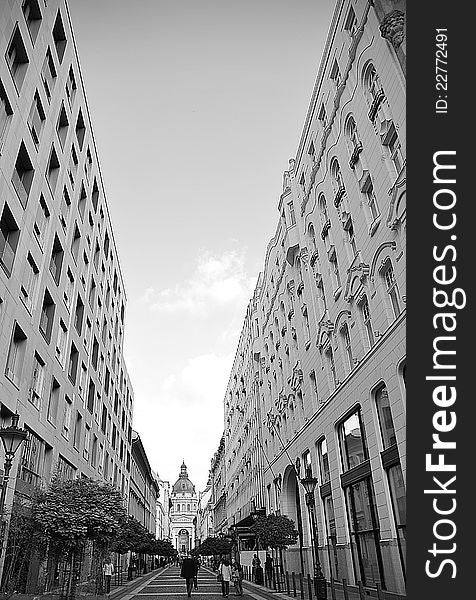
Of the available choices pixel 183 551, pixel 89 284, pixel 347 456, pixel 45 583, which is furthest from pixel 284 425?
pixel 183 551

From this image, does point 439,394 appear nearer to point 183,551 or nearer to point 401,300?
point 401,300

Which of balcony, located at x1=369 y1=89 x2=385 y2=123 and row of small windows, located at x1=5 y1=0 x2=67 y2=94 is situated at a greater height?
row of small windows, located at x1=5 y1=0 x2=67 y2=94

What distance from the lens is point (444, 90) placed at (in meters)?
8.27

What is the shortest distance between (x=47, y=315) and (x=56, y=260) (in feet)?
12.4

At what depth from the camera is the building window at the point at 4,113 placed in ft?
66.0

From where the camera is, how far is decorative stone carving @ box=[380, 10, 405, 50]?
18.5m

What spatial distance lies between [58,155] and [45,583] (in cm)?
2174

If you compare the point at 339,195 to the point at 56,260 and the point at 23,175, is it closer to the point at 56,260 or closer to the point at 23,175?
the point at 23,175

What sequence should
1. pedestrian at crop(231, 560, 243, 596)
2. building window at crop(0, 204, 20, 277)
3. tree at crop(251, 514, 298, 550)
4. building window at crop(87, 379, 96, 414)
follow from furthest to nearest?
building window at crop(87, 379, 96, 414) → tree at crop(251, 514, 298, 550) → pedestrian at crop(231, 560, 243, 596) → building window at crop(0, 204, 20, 277)

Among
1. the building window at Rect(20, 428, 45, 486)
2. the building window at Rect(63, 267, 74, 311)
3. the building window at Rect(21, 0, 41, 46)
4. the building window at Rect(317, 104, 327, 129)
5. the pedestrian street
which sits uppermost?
the building window at Rect(21, 0, 41, 46)

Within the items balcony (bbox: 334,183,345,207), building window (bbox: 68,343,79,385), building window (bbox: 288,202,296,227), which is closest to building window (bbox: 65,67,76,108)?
building window (bbox: 68,343,79,385)

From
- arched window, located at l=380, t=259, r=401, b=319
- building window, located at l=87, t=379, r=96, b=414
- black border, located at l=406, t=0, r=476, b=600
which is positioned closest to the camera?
black border, located at l=406, t=0, r=476, b=600

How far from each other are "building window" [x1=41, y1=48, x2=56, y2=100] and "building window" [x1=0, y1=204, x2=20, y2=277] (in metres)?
8.72

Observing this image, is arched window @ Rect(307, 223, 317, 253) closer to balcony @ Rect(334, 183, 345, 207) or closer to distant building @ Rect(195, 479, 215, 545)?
balcony @ Rect(334, 183, 345, 207)
